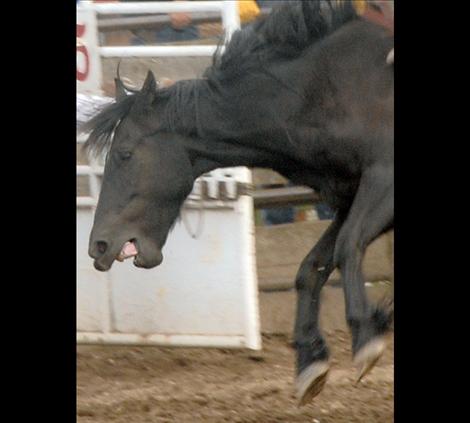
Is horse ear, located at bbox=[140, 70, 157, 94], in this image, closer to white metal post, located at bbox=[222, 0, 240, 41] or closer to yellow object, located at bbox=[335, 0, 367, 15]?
yellow object, located at bbox=[335, 0, 367, 15]

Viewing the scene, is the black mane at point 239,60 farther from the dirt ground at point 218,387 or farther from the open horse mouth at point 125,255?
the dirt ground at point 218,387

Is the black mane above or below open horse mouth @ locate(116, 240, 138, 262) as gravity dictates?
above

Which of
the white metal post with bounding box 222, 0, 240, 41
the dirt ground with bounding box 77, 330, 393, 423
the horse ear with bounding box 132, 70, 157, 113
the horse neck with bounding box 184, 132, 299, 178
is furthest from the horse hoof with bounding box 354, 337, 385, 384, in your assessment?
the white metal post with bounding box 222, 0, 240, 41

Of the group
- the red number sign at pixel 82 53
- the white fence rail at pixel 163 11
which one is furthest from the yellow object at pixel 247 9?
the red number sign at pixel 82 53

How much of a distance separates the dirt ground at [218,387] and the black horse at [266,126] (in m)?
0.47

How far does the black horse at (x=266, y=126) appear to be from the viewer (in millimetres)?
7523

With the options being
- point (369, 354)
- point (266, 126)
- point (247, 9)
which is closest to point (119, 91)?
point (266, 126)

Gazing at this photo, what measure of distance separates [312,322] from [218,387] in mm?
1062

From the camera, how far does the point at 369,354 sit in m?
7.17

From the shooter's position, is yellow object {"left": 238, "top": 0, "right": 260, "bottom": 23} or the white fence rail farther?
yellow object {"left": 238, "top": 0, "right": 260, "bottom": 23}

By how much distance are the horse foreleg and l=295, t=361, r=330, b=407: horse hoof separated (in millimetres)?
395

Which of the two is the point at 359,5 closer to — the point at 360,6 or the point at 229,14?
the point at 360,6

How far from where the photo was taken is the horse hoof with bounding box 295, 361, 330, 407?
7.59m
